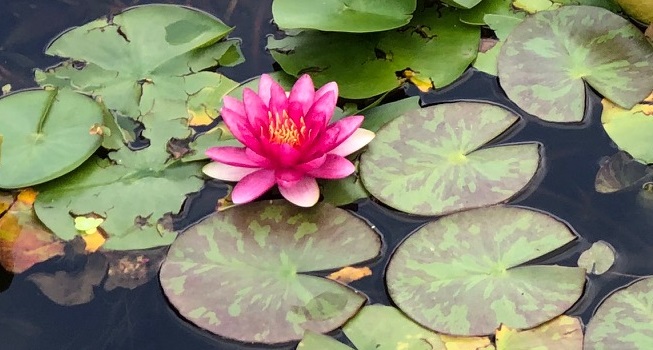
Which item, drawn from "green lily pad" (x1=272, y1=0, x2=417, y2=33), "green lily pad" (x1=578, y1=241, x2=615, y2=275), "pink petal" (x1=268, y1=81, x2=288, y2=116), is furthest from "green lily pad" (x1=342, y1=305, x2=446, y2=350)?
"green lily pad" (x1=272, y1=0, x2=417, y2=33)

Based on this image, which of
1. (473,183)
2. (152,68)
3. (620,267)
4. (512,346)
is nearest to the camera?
(512,346)

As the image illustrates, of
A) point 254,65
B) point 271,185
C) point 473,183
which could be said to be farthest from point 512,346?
point 254,65

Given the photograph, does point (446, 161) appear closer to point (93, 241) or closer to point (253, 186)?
point (253, 186)

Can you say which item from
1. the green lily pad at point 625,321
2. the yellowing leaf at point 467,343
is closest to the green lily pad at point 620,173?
the green lily pad at point 625,321

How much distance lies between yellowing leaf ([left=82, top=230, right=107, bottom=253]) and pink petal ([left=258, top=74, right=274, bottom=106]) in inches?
18.0

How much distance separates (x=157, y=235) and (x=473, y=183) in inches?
26.7

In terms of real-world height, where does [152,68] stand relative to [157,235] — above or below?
above

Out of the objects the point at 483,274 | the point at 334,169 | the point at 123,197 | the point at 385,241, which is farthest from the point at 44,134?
the point at 483,274

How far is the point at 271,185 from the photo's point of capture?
64.1 inches

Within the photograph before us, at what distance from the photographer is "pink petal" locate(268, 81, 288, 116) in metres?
1.65

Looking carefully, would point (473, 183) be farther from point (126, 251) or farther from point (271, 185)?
point (126, 251)

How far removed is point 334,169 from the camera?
64.9 inches

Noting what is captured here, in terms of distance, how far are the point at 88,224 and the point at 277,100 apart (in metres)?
0.48

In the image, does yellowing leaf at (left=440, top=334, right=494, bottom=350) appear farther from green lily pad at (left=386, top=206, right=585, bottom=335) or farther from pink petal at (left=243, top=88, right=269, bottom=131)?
pink petal at (left=243, top=88, right=269, bottom=131)
